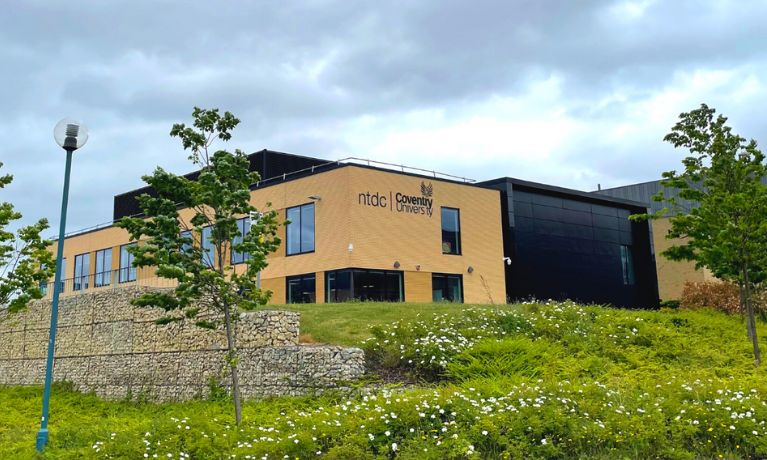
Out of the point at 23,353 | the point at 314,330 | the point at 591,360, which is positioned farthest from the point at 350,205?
the point at 591,360

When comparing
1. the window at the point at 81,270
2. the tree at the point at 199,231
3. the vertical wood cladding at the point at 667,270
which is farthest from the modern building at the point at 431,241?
the tree at the point at 199,231

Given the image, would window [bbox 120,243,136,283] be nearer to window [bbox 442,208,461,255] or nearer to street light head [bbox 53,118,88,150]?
window [bbox 442,208,461,255]

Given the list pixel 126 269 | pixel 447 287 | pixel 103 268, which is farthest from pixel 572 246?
pixel 103 268

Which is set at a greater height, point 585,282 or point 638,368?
point 585,282

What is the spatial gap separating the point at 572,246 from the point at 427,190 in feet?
35.4

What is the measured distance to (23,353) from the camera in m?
27.1

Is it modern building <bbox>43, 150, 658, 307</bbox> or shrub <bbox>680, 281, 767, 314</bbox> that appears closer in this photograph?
shrub <bbox>680, 281, 767, 314</bbox>

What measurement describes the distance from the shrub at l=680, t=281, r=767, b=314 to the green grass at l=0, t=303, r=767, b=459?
332 inches

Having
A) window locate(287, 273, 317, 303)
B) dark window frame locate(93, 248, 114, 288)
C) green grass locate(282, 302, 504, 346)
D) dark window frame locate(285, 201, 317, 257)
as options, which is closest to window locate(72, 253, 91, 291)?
dark window frame locate(93, 248, 114, 288)

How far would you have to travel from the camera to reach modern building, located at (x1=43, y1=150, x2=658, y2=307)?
30609 millimetres

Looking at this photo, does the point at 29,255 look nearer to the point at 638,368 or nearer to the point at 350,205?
the point at 350,205

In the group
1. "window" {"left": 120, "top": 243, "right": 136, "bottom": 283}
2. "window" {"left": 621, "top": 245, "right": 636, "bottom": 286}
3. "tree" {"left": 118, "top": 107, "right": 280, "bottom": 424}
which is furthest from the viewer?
"window" {"left": 621, "top": 245, "right": 636, "bottom": 286}

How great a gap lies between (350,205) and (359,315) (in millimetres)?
9822

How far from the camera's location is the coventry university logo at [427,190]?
33156 mm
